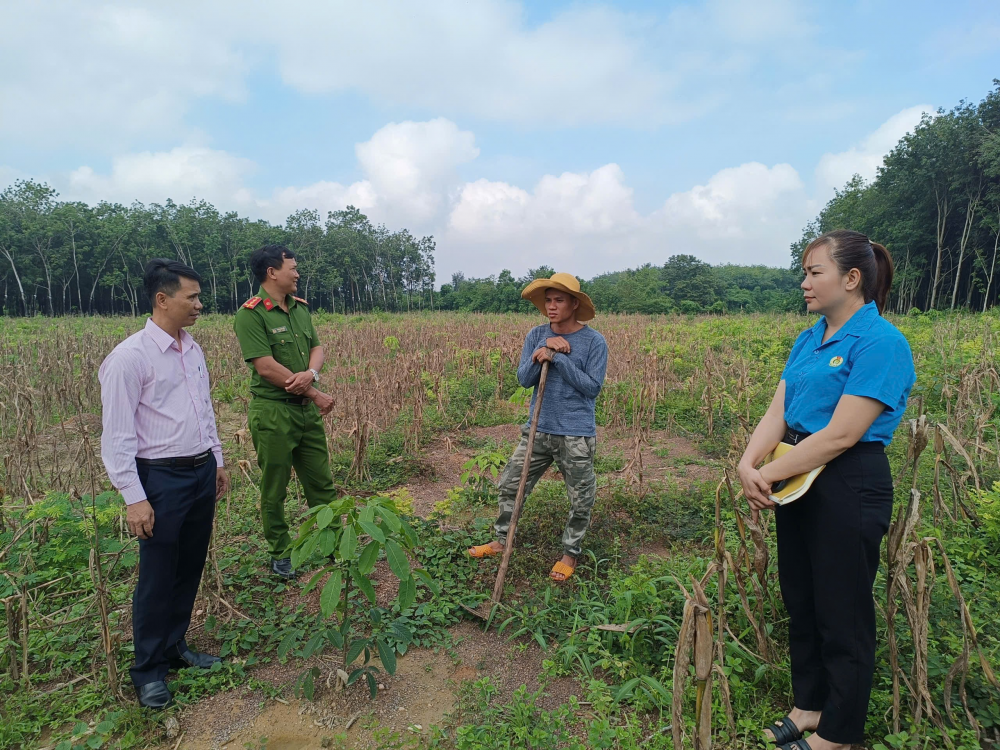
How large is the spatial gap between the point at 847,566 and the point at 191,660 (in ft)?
8.57

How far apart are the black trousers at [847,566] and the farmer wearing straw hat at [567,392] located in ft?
4.21

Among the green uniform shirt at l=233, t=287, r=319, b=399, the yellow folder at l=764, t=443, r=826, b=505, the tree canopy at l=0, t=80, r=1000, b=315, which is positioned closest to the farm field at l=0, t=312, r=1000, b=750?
the yellow folder at l=764, t=443, r=826, b=505

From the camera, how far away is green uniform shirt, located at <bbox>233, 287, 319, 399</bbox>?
2836mm

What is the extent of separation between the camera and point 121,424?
193cm

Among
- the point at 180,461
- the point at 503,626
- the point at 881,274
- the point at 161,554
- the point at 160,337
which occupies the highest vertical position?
the point at 881,274

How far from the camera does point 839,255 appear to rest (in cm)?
161

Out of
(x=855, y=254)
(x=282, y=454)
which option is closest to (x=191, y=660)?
(x=282, y=454)

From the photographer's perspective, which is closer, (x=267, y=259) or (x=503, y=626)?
(x=503, y=626)

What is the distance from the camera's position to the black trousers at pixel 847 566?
1.56 metres

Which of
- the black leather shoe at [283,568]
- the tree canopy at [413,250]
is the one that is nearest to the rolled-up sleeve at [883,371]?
the black leather shoe at [283,568]

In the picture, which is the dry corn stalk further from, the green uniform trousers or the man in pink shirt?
the green uniform trousers

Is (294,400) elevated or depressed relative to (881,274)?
depressed

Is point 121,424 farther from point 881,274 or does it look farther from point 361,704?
point 881,274

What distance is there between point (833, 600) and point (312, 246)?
44169 millimetres
